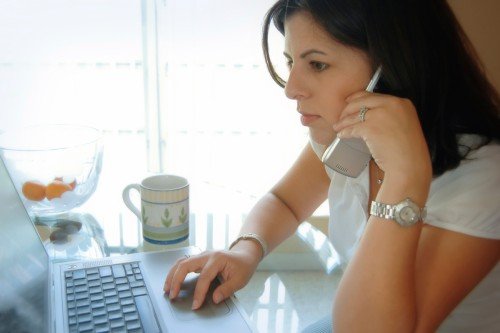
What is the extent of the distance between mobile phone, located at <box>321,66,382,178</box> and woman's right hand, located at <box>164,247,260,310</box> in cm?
25

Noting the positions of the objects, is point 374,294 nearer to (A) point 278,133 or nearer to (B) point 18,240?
(B) point 18,240

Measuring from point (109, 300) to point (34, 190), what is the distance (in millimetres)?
429

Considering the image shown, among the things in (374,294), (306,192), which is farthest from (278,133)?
(374,294)

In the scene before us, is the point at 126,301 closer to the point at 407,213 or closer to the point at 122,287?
the point at 122,287

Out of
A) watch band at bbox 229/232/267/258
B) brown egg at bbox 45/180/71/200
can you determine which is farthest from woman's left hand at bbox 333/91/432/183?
brown egg at bbox 45/180/71/200

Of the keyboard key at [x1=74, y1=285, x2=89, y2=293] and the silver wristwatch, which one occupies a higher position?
the silver wristwatch

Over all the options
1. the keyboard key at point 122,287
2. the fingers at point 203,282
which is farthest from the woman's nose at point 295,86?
the keyboard key at point 122,287

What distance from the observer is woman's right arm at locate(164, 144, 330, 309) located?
867mm

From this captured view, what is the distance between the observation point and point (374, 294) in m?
0.79

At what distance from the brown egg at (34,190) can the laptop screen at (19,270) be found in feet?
0.47

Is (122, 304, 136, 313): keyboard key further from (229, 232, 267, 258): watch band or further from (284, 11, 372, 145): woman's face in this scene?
(284, 11, 372, 145): woman's face

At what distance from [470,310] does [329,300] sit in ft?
0.99

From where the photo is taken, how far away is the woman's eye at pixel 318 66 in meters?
0.88

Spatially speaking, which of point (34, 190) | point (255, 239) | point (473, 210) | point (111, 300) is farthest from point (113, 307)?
point (473, 210)
